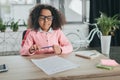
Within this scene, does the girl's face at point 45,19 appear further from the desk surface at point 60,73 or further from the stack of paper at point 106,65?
the stack of paper at point 106,65

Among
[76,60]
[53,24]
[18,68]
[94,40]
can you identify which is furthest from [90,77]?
[94,40]

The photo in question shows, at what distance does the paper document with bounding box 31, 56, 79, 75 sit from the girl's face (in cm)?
36

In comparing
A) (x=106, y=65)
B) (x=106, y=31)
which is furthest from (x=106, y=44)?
(x=106, y=65)

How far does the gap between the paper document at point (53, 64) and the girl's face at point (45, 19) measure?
36 centimetres

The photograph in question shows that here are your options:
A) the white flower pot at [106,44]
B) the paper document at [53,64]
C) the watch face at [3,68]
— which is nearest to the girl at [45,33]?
the paper document at [53,64]

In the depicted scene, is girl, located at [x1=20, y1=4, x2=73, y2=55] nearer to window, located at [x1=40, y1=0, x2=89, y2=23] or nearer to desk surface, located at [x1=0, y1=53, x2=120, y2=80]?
desk surface, located at [x1=0, y1=53, x2=120, y2=80]

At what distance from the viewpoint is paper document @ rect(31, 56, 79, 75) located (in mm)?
1525

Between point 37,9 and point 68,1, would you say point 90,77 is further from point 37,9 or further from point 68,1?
point 68,1

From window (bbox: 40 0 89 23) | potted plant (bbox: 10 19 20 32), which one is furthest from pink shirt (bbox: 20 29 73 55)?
window (bbox: 40 0 89 23)

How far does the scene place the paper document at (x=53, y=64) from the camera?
5.00 feet

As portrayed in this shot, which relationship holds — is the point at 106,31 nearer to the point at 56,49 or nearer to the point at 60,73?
the point at 56,49

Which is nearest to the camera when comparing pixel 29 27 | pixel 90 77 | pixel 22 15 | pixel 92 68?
pixel 90 77

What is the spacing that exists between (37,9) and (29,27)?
198 mm

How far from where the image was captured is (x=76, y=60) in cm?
179
